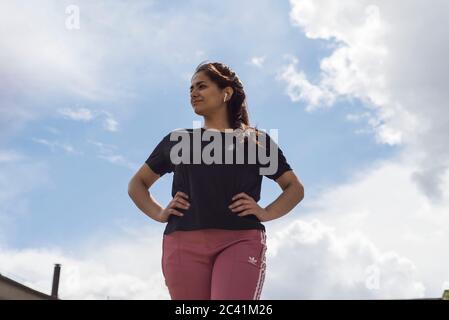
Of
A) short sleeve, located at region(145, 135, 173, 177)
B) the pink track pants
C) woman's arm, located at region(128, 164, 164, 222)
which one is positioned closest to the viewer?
the pink track pants

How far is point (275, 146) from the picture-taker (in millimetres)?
4320

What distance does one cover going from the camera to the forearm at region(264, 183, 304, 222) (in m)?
4.25

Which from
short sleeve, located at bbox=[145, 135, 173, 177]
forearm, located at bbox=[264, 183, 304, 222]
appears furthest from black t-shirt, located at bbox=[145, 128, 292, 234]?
forearm, located at bbox=[264, 183, 304, 222]

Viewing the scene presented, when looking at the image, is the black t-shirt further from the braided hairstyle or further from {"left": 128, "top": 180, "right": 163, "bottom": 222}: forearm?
{"left": 128, "top": 180, "right": 163, "bottom": 222}: forearm

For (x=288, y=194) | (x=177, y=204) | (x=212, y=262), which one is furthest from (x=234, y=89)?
(x=212, y=262)

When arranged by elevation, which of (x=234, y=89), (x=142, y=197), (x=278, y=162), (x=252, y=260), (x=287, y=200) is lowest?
(x=252, y=260)

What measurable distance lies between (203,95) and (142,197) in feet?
3.11

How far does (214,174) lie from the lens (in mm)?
4039

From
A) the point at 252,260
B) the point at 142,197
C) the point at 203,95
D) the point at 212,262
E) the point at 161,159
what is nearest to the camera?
the point at 252,260

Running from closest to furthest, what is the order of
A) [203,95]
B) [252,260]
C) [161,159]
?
[252,260], [203,95], [161,159]

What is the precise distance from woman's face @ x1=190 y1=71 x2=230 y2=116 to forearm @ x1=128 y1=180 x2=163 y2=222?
2.52 feet

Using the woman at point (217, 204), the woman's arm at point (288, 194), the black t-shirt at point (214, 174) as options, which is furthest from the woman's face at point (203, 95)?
the woman's arm at point (288, 194)

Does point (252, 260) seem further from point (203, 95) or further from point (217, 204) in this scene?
point (203, 95)
